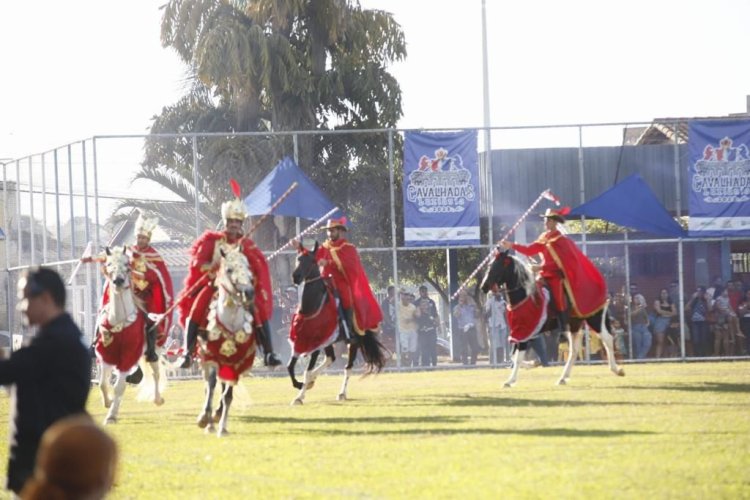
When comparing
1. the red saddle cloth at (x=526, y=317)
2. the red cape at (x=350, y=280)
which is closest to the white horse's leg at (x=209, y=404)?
the red cape at (x=350, y=280)

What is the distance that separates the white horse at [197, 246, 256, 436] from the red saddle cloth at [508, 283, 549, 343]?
6.85 m

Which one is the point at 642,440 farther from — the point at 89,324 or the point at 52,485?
the point at 89,324

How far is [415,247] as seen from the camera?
30.2 m

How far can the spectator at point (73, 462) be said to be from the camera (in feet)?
14.9

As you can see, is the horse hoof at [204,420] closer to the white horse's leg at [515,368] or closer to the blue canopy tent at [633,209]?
the white horse's leg at [515,368]

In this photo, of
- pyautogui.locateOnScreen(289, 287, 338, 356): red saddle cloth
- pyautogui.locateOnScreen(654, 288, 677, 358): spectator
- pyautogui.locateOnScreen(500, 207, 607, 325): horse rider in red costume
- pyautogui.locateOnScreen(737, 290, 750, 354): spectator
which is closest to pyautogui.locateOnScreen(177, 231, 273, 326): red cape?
pyautogui.locateOnScreen(289, 287, 338, 356): red saddle cloth

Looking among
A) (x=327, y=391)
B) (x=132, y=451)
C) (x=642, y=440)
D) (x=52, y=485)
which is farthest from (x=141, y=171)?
(x=52, y=485)

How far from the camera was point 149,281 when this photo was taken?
20531 millimetres

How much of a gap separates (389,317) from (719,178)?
758 centimetres

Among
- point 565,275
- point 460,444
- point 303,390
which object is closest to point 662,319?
point 565,275

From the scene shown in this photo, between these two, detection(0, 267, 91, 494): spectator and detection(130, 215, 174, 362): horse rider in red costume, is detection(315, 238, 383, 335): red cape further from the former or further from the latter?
detection(0, 267, 91, 494): spectator

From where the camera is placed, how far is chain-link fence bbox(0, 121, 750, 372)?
30.6m

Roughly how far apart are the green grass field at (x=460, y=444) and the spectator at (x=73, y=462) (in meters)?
6.27

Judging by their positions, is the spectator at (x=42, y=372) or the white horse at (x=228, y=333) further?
the white horse at (x=228, y=333)
